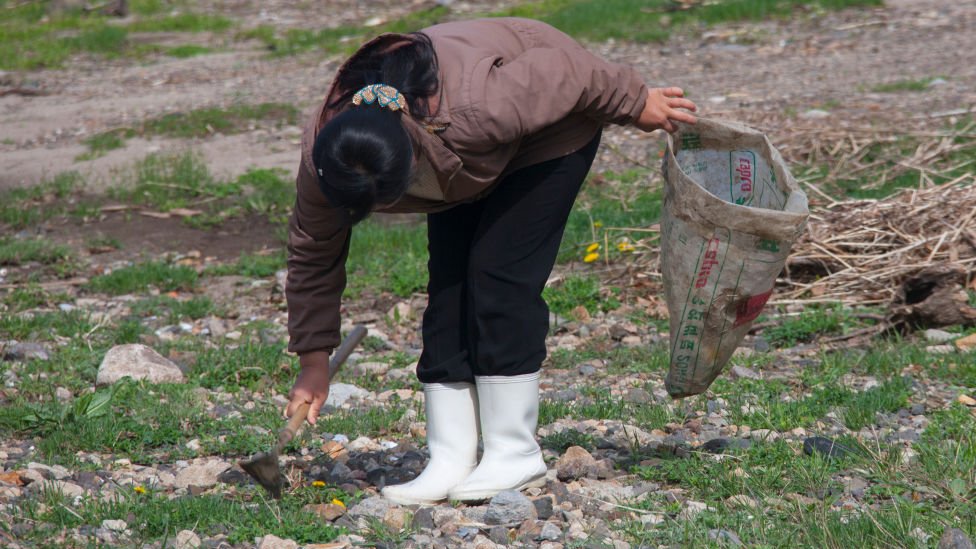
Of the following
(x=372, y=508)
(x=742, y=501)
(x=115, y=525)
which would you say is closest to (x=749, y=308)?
(x=742, y=501)

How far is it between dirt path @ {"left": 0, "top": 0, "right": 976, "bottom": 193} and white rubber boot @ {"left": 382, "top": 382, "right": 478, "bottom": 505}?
5356 millimetres

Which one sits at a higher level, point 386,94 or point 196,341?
point 386,94

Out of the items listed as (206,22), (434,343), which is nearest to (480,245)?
(434,343)

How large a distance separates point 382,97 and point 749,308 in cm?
116

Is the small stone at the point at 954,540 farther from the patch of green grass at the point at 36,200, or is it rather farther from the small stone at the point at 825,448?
the patch of green grass at the point at 36,200

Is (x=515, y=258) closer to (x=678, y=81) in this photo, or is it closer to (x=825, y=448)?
(x=825, y=448)

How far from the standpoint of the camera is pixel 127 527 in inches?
115

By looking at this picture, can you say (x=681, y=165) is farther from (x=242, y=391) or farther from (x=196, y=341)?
(x=196, y=341)

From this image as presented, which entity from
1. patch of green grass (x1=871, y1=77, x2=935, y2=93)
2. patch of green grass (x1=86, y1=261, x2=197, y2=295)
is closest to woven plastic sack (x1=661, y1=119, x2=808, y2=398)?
patch of green grass (x1=86, y1=261, x2=197, y2=295)

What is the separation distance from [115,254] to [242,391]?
2.81m

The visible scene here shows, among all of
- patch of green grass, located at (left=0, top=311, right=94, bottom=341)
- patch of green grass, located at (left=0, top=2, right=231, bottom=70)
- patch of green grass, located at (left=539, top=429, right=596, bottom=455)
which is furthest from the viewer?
patch of green grass, located at (left=0, top=2, right=231, bottom=70)

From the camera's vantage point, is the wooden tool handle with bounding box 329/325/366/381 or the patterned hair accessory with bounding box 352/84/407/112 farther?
the wooden tool handle with bounding box 329/325/366/381

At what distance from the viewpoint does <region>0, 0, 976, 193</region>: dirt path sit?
8.84 meters

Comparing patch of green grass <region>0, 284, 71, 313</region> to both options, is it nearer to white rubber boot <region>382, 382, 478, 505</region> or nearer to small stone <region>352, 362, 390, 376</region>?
small stone <region>352, 362, 390, 376</region>
